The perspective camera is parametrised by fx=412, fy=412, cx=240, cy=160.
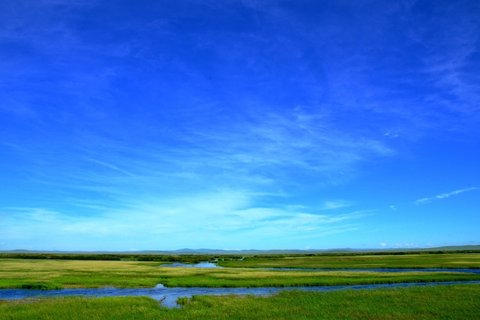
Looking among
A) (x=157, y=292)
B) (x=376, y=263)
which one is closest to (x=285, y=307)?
(x=157, y=292)

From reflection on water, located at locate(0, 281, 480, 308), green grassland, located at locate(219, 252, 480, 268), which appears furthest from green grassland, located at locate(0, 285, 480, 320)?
green grassland, located at locate(219, 252, 480, 268)

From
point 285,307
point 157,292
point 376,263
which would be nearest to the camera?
point 285,307

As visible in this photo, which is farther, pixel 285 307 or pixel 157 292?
pixel 157 292

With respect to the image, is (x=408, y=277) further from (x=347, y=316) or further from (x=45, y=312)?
(x=45, y=312)

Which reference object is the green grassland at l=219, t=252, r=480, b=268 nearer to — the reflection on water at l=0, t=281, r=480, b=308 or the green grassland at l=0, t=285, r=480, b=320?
the reflection on water at l=0, t=281, r=480, b=308

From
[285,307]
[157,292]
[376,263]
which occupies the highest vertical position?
[376,263]

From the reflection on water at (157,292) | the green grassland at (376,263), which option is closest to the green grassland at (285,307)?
the reflection on water at (157,292)

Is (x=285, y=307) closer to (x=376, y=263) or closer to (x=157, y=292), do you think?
(x=157, y=292)

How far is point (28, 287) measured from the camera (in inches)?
1802

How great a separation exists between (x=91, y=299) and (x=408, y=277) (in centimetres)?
3681

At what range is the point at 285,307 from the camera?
102ft

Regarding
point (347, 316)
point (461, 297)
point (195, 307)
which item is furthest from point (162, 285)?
point (461, 297)

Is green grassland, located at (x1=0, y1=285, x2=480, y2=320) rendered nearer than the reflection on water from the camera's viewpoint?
Yes

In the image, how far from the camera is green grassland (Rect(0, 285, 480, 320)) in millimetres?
28281
